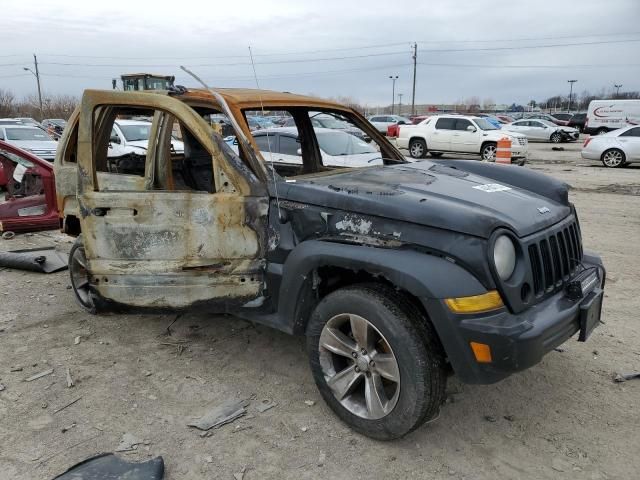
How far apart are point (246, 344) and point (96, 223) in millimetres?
1375

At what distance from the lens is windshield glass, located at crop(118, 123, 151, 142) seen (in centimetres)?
1096

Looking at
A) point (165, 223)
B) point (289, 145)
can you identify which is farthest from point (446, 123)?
point (165, 223)

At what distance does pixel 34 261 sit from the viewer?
5617mm

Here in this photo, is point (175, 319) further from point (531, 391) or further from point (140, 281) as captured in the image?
point (531, 391)

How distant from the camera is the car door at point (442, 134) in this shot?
18281 mm

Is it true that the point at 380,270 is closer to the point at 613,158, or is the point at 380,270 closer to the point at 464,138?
the point at 613,158

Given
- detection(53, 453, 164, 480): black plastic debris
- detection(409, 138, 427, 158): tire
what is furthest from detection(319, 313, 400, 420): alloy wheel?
detection(409, 138, 427, 158): tire

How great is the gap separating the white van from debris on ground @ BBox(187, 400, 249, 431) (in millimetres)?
31803

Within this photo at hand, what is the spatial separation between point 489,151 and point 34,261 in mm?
14949

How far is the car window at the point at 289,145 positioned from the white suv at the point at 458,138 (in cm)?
1372

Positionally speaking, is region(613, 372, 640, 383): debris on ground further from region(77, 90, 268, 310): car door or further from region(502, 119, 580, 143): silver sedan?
region(502, 119, 580, 143): silver sedan

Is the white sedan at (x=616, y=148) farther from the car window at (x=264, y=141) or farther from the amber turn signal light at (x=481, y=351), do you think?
the amber turn signal light at (x=481, y=351)

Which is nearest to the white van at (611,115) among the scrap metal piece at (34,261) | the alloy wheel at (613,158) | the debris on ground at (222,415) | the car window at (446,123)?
the alloy wheel at (613,158)

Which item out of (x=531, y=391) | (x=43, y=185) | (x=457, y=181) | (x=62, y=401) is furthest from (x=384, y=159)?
(x=43, y=185)
